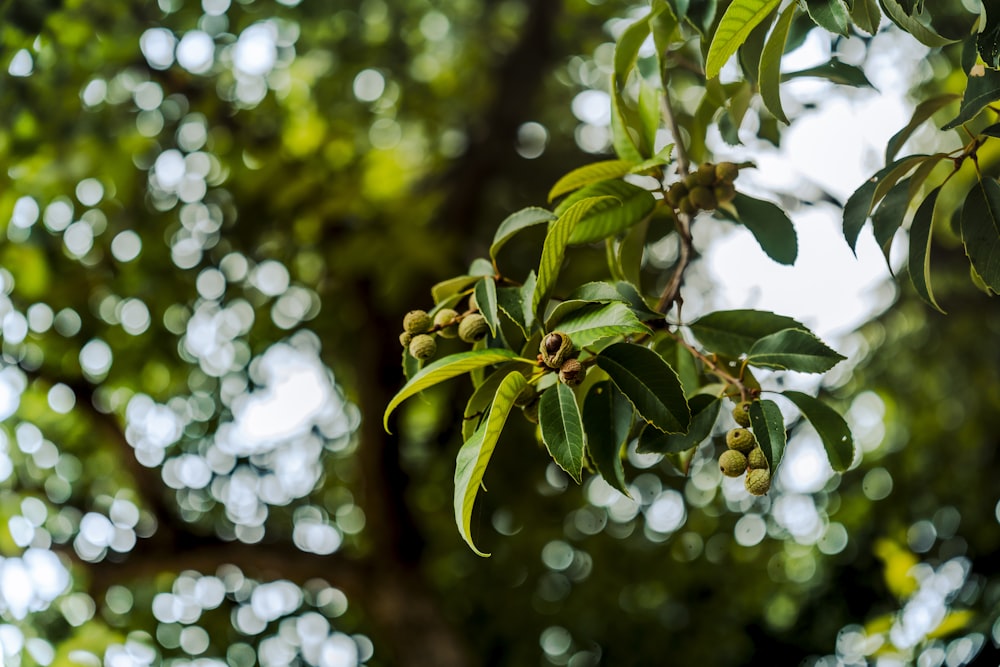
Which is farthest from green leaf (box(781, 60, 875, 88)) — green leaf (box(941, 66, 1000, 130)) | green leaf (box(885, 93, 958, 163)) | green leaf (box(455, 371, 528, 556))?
green leaf (box(455, 371, 528, 556))

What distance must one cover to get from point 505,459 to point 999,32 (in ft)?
10.5

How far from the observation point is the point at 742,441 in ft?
2.99

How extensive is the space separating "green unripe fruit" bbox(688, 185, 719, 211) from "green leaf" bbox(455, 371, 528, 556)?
0.37 metres

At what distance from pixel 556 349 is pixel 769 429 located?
0.23 meters

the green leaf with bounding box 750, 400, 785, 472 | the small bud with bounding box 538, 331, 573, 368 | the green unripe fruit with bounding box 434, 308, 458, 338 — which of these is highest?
the small bud with bounding box 538, 331, 573, 368

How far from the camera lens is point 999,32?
88cm

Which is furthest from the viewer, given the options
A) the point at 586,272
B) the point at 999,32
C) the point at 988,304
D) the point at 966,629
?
the point at 988,304

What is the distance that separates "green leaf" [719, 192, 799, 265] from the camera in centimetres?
110

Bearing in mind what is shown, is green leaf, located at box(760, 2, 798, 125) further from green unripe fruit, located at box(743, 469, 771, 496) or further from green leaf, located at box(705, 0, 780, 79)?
green unripe fruit, located at box(743, 469, 771, 496)

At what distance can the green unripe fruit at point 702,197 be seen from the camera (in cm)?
105

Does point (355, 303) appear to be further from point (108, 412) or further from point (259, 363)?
point (108, 412)

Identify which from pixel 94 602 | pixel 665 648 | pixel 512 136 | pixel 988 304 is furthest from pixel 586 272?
pixel 94 602

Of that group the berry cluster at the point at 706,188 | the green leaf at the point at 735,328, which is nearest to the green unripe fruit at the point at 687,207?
the berry cluster at the point at 706,188

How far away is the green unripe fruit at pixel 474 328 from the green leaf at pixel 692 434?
21 centimetres
